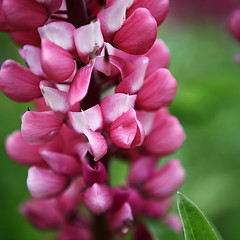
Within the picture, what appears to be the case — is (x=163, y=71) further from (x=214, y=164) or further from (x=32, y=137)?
(x=214, y=164)

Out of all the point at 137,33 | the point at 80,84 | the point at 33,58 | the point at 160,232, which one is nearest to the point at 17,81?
the point at 33,58

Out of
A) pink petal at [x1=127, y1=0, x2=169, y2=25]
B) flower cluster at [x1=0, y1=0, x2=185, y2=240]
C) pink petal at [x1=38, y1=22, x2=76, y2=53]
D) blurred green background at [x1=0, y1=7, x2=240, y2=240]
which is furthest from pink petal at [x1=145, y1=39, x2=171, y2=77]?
blurred green background at [x1=0, y1=7, x2=240, y2=240]

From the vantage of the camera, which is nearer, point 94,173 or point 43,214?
point 94,173

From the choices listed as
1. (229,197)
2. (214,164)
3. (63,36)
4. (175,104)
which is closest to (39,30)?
(63,36)

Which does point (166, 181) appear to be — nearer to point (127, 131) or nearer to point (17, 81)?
point (127, 131)

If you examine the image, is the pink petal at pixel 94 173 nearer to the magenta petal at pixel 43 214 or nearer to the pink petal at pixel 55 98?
the pink petal at pixel 55 98

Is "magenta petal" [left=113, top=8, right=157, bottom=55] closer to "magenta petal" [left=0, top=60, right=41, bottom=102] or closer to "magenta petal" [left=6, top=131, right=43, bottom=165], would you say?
"magenta petal" [left=0, top=60, right=41, bottom=102]
